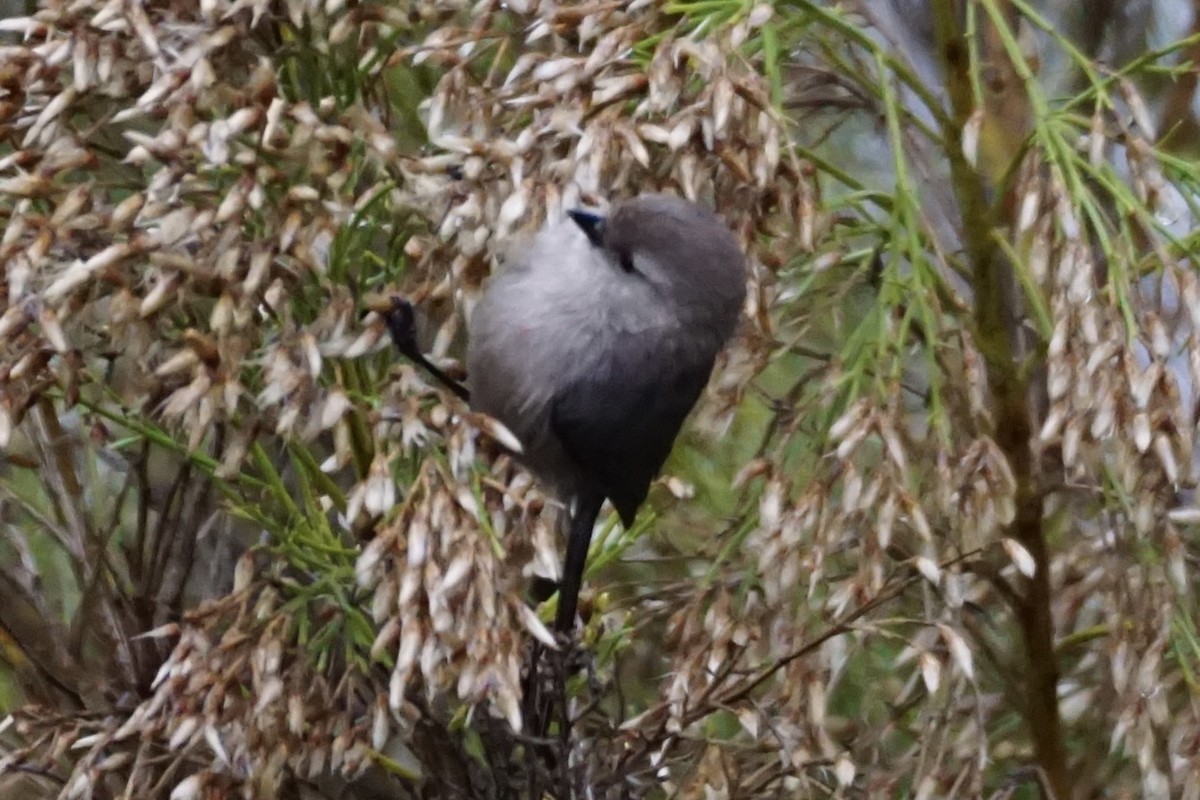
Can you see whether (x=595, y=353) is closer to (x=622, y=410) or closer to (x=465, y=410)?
(x=622, y=410)

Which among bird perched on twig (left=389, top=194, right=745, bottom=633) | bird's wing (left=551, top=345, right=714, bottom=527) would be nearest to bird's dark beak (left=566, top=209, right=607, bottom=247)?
bird perched on twig (left=389, top=194, right=745, bottom=633)

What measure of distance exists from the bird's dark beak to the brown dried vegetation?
9cm

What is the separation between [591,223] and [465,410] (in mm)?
424

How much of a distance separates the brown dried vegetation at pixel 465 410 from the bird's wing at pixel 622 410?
96 millimetres

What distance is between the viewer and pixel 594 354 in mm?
2215

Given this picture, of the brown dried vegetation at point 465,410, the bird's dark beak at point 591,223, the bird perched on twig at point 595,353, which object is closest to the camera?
the brown dried vegetation at point 465,410

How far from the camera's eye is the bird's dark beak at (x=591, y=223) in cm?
201

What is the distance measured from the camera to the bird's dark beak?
201 cm

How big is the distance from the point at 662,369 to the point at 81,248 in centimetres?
83

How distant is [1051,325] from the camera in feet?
6.75

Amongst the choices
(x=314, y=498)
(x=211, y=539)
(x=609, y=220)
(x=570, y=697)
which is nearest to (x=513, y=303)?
(x=609, y=220)

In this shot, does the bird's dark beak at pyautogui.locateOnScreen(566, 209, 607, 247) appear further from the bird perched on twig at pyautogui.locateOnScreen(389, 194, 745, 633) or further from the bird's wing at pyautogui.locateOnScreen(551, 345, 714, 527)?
the bird's wing at pyautogui.locateOnScreen(551, 345, 714, 527)

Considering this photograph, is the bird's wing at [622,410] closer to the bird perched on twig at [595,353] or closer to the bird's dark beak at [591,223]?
the bird perched on twig at [595,353]

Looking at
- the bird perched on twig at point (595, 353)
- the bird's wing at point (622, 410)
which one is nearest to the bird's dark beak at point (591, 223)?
the bird perched on twig at point (595, 353)
